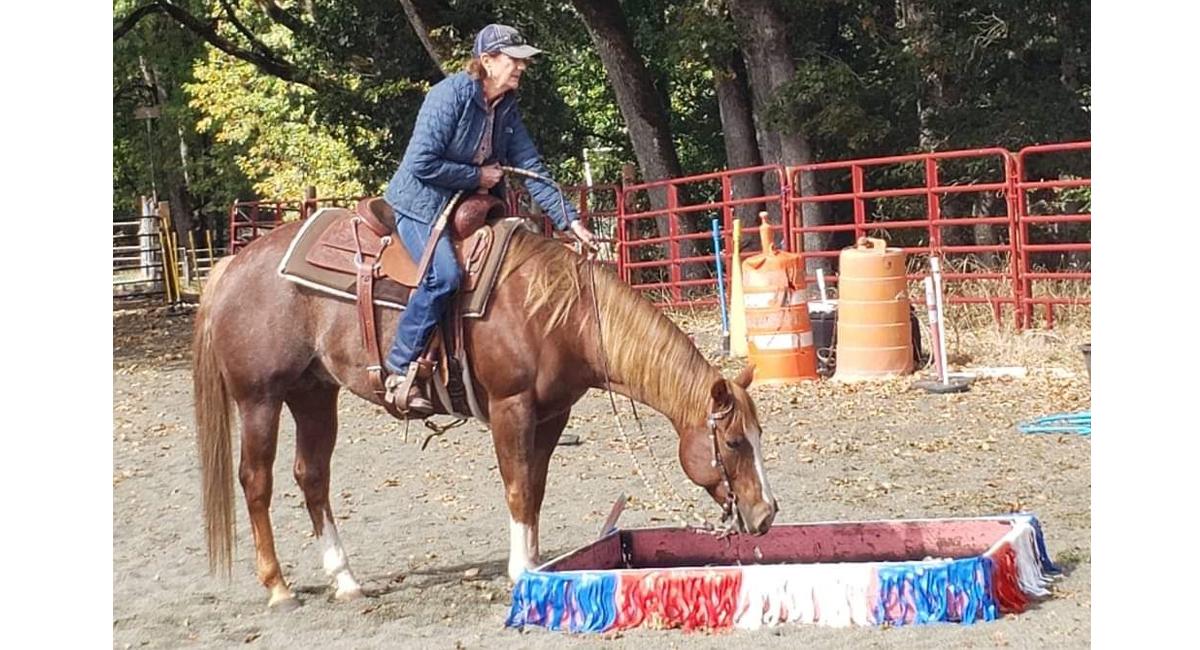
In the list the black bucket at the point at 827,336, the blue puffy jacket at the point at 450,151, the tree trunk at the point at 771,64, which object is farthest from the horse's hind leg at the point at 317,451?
the tree trunk at the point at 771,64

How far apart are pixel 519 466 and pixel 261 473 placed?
4.01 ft

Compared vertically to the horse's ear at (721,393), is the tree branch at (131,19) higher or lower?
higher

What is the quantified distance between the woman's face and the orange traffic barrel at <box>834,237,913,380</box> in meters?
6.62

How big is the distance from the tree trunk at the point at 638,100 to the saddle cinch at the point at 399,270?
14693 millimetres

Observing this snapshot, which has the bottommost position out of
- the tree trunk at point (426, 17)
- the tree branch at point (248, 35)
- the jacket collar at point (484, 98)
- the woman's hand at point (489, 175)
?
the woman's hand at point (489, 175)

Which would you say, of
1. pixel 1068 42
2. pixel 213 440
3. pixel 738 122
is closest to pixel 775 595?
pixel 213 440

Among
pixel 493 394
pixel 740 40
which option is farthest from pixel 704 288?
pixel 493 394

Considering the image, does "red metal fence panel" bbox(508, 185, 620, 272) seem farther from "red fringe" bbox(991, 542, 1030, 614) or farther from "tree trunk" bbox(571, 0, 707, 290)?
"red fringe" bbox(991, 542, 1030, 614)

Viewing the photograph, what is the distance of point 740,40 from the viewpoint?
1962 centimetres

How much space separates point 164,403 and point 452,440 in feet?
14.9

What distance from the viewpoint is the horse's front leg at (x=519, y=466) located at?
20.6ft

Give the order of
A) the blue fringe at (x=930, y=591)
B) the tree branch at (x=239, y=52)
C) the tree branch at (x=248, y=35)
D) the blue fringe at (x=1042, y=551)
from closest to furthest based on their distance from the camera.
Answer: the blue fringe at (x=930, y=591) < the blue fringe at (x=1042, y=551) < the tree branch at (x=239, y=52) < the tree branch at (x=248, y=35)

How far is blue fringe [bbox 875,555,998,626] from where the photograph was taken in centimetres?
559

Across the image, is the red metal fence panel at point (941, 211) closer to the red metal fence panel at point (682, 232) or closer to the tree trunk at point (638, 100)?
the red metal fence panel at point (682, 232)
